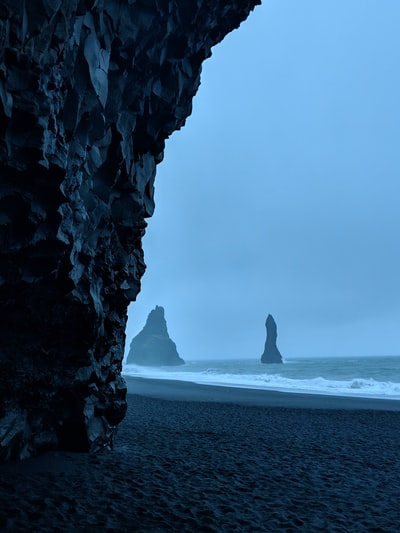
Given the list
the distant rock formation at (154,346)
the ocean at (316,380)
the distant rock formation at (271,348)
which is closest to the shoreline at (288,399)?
the ocean at (316,380)

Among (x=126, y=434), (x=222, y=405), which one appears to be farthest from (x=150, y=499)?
(x=222, y=405)

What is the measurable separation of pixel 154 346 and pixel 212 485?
181835 millimetres

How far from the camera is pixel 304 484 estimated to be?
10484 millimetres

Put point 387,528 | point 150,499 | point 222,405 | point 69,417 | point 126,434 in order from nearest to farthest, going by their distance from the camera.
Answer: point 387,528
point 150,499
point 69,417
point 126,434
point 222,405

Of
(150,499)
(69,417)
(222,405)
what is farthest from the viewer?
(222,405)

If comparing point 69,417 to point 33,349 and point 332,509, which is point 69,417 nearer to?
point 33,349

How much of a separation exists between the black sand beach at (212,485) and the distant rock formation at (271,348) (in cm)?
15991

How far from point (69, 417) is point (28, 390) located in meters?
1.77

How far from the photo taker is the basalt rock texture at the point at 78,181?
7.34 m

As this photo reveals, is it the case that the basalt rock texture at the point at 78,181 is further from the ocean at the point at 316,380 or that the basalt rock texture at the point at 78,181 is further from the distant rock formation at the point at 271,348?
the distant rock formation at the point at 271,348

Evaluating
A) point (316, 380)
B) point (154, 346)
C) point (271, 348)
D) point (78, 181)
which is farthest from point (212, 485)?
point (154, 346)

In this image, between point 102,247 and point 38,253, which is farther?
point 102,247

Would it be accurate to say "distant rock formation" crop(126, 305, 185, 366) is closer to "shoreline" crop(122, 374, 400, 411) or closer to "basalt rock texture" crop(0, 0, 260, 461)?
"shoreline" crop(122, 374, 400, 411)

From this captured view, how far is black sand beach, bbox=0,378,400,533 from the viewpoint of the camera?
7445 mm
